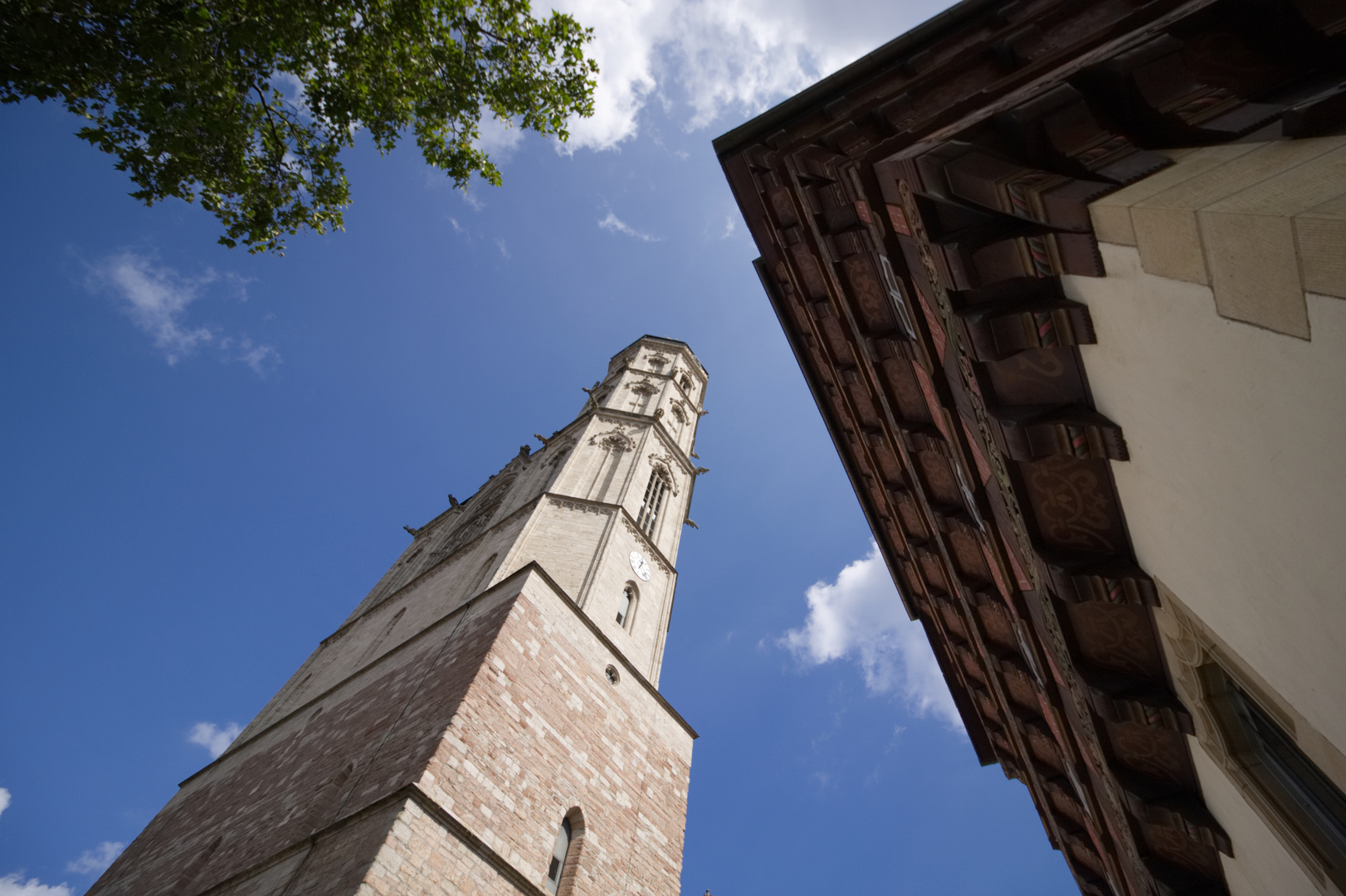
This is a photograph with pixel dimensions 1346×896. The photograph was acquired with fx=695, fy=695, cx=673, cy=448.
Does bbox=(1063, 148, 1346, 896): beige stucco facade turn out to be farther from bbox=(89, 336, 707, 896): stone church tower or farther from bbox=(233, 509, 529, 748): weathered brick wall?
bbox=(233, 509, 529, 748): weathered brick wall

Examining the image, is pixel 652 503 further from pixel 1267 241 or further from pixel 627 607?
pixel 1267 241

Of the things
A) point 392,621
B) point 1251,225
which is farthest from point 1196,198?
point 392,621

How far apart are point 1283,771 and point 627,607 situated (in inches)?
582

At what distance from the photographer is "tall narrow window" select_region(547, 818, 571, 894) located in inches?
410

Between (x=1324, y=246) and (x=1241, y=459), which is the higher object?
(x=1241, y=459)

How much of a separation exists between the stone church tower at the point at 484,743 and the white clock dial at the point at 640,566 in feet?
0.24

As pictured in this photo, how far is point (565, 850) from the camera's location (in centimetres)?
1116

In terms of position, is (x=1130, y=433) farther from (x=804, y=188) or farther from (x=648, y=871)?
(x=648, y=871)

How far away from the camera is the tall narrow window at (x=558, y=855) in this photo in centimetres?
1041

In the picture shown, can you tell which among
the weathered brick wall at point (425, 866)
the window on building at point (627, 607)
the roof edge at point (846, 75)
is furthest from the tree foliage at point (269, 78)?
the window on building at point (627, 607)

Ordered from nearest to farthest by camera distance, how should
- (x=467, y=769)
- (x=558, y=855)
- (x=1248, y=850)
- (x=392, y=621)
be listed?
(x=1248, y=850)
(x=467, y=769)
(x=558, y=855)
(x=392, y=621)

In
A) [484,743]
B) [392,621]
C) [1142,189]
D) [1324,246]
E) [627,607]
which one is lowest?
[1324,246]

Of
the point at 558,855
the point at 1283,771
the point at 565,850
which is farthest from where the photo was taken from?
the point at 565,850

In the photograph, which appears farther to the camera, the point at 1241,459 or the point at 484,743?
the point at 484,743
